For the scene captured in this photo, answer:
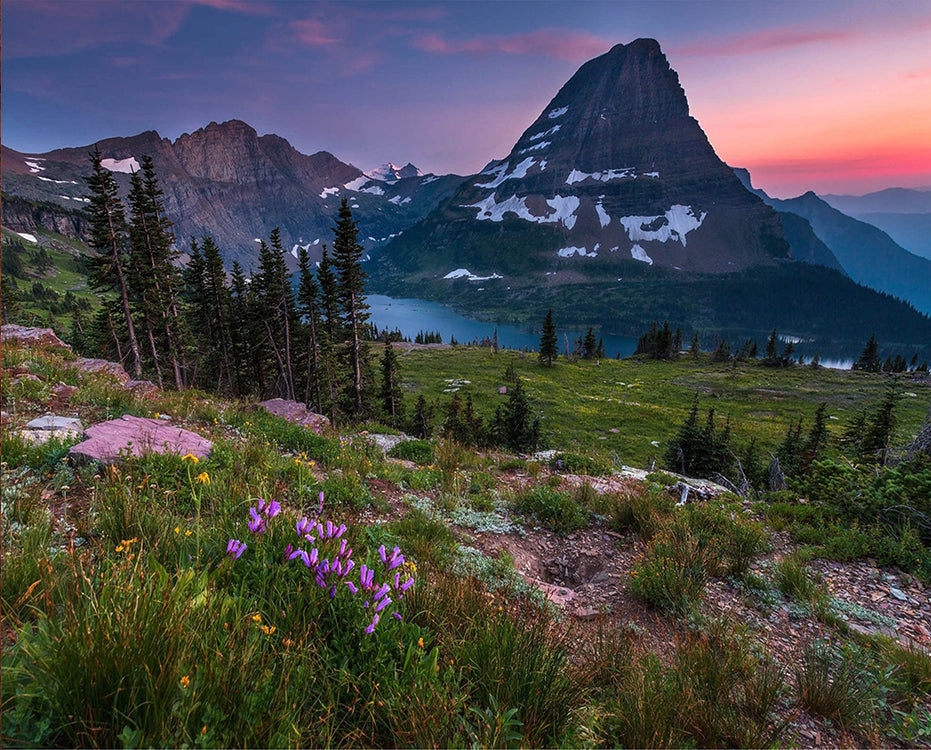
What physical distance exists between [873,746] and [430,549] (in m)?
3.92

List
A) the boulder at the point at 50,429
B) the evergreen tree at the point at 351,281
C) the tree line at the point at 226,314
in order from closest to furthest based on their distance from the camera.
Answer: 1. the boulder at the point at 50,429
2. the tree line at the point at 226,314
3. the evergreen tree at the point at 351,281

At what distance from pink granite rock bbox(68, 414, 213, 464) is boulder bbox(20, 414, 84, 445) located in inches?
10.4

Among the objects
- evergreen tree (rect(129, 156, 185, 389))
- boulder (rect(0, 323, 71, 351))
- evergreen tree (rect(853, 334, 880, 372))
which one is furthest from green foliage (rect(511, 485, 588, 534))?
evergreen tree (rect(853, 334, 880, 372))

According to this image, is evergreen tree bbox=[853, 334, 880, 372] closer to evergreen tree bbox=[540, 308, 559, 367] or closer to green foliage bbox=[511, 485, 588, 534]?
evergreen tree bbox=[540, 308, 559, 367]

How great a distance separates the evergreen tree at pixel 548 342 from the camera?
277 feet

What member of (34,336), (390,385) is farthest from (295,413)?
(390,385)

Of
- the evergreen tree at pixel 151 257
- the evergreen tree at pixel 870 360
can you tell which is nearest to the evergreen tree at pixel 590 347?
the evergreen tree at pixel 870 360

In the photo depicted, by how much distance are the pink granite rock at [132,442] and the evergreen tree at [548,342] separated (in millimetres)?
80142

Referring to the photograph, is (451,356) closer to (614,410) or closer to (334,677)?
(614,410)

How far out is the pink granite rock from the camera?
16.0 ft

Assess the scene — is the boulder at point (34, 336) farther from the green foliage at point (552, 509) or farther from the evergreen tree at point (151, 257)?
the green foliage at point (552, 509)

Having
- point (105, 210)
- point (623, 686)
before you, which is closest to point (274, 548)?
point (623, 686)

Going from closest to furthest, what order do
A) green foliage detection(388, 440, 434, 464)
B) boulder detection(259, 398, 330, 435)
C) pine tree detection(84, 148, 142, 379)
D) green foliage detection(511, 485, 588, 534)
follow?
1. green foliage detection(511, 485, 588, 534)
2. green foliage detection(388, 440, 434, 464)
3. boulder detection(259, 398, 330, 435)
4. pine tree detection(84, 148, 142, 379)

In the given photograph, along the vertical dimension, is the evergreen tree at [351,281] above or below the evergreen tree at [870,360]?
above
